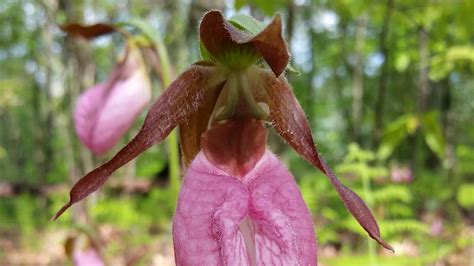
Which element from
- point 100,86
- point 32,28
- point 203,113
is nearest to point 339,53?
point 100,86

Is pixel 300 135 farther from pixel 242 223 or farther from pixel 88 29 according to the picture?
pixel 88 29

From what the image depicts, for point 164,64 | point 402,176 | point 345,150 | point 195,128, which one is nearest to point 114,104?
point 164,64

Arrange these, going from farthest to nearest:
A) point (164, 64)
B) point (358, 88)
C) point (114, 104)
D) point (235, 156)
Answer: point (358, 88)
point (164, 64)
point (114, 104)
point (235, 156)

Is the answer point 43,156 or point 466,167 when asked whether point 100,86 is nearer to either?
point 466,167

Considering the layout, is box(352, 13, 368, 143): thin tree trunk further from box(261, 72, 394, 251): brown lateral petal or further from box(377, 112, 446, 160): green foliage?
box(261, 72, 394, 251): brown lateral petal

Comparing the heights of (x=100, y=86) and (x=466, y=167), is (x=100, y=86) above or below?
above

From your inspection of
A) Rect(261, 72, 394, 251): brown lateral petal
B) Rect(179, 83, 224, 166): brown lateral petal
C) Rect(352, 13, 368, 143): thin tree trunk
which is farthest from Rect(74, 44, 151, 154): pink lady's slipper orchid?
Rect(352, 13, 368, 143): thin tree trunk
